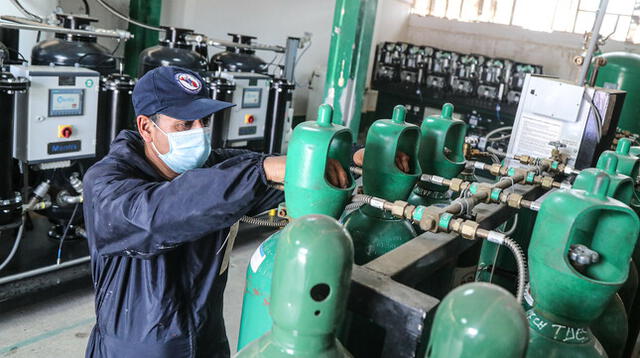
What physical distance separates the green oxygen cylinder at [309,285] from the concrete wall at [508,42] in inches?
304

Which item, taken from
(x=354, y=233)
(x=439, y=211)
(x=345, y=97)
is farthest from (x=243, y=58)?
(x=439, y=211)

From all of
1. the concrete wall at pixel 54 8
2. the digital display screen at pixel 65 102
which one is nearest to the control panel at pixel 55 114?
the digital display screen at pixel 65 102

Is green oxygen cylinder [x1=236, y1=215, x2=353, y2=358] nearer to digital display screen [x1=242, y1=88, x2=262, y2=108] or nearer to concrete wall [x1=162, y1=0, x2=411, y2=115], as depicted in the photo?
digital display screen [x1=242, y1=88, x2=262, y2=108]

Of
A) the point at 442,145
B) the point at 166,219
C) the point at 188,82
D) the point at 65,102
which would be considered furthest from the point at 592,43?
the point at 65,102

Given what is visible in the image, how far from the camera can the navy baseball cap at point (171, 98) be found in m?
1.40

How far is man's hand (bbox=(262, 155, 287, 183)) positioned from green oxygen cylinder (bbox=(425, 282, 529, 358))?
561 millimetres

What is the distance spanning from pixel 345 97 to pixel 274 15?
225 centimetres

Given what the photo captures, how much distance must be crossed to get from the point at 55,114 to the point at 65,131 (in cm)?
10

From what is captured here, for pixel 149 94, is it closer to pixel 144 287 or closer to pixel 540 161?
pixel 144 287

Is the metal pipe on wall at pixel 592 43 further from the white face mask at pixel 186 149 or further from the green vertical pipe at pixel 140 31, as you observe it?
the green vertical pipe at pixel 140 31

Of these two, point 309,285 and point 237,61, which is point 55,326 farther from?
point 309,285

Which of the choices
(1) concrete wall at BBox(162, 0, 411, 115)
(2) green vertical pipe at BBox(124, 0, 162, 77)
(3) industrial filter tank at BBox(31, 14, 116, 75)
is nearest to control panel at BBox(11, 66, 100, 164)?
(3) industrial filter tank at BBox(31, 14, 116, 75)

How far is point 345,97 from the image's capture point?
5.12 m

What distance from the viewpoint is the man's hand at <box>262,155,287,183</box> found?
1.11m
